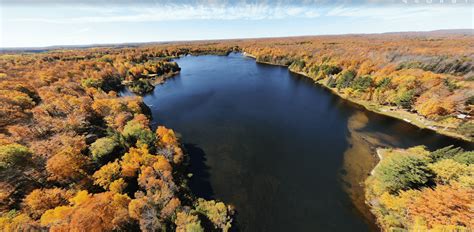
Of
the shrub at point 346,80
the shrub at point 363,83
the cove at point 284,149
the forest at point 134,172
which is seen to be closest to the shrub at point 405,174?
the forest at point 134,172

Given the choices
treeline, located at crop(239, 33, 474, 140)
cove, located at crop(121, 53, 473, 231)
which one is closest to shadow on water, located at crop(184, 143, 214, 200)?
cove, located at crop(121, 53, 473, 231)

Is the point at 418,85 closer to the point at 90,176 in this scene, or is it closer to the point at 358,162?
the point at 358,162

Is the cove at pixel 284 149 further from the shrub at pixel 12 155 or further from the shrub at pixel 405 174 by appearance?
the shrub at pixel 12 155

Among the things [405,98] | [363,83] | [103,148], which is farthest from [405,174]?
[363,83]

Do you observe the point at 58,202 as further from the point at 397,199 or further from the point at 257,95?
the point at 257,95

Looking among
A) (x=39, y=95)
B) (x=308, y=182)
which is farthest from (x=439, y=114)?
(x=39, y=95)

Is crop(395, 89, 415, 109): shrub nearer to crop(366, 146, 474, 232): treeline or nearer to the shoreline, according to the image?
the shoreline
